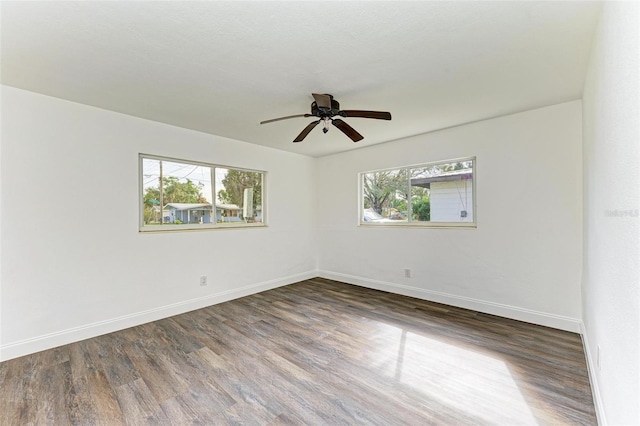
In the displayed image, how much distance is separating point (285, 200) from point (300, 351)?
9.35ft

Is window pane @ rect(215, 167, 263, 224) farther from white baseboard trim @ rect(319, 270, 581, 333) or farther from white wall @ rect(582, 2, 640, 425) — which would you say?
white wall @ rect(582, 2, 640, 425)

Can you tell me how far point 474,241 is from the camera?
3473 millimetres

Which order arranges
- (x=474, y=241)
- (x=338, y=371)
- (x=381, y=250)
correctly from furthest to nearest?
(x=381, y=250) < (x=474, y=241) < (x=338, y=371)

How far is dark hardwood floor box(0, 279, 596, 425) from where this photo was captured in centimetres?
172

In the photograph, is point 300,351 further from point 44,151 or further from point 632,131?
point 44,151

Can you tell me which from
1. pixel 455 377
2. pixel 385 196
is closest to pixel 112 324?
pixel 455 377

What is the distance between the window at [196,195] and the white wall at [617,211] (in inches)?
155

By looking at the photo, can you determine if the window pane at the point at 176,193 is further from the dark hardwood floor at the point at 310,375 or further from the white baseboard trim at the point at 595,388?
the white baseboard trim at the point at 595,388

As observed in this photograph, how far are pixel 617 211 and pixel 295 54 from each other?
204 cm

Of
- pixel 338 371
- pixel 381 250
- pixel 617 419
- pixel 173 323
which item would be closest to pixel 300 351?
pixel 338 371

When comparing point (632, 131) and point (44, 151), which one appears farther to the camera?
point (44, 151)

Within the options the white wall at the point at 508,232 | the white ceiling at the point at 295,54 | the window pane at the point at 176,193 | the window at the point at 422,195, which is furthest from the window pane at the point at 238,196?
the white wall at the point at 508,232

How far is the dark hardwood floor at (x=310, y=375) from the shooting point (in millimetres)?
1724

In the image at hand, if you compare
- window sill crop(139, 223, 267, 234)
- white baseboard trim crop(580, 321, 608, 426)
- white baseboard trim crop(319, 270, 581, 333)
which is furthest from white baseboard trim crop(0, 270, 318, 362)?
white baseboard trim crop(580, 321, 608, 426)
